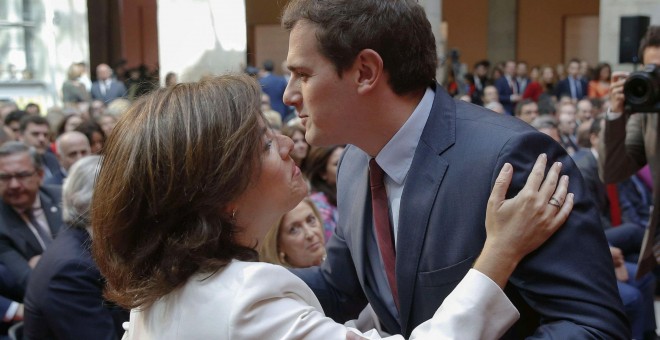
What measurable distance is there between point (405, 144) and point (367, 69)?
0.19 metres

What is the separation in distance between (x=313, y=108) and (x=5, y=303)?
8.61 ft

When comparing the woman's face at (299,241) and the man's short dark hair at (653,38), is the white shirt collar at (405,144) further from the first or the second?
the woman's face at (299,241)

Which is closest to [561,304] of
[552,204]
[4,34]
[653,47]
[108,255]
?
[552,204]

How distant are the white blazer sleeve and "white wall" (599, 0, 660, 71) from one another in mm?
11646

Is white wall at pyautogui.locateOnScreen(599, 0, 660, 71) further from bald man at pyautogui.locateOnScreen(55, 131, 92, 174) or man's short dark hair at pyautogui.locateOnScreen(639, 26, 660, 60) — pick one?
man's short dark hair at pyautogui.locateOnScreen(639, 26, 660, 60)

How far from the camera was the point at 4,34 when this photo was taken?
1778cm

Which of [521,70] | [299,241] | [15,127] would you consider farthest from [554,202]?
[521,70]

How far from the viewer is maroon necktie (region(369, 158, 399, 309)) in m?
1.97

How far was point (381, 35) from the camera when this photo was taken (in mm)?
1916

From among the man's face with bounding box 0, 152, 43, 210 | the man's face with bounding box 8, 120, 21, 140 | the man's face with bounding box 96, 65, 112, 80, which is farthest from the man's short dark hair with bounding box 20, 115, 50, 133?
the man's face with bounding box 96, 65, 112, 80

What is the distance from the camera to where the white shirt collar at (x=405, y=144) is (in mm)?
1964

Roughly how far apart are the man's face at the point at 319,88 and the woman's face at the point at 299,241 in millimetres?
2230

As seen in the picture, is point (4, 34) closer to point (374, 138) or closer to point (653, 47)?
point (653, 47)

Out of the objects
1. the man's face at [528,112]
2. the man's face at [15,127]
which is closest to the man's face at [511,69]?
the man's face at [528,112]
